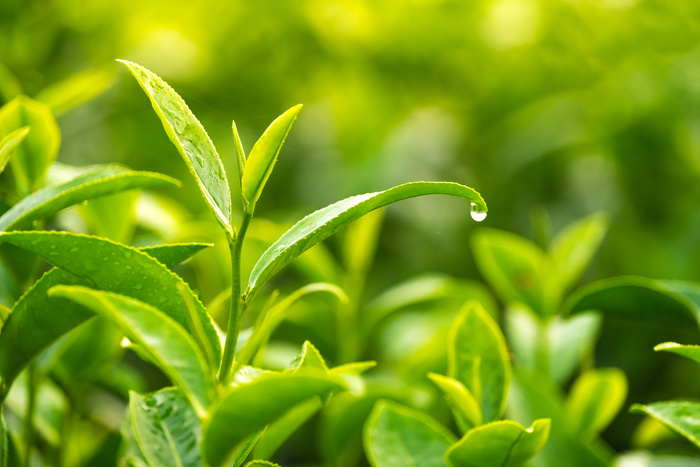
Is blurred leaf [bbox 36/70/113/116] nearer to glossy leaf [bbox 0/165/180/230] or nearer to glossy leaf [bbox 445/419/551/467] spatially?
glossy leaf [bbox 0/165/180/230]

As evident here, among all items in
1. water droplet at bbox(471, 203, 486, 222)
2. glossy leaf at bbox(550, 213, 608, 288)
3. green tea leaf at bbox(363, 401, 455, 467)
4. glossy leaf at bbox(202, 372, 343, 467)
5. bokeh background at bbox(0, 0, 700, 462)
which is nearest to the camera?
glossy leaf at bbox(202, 372, 343, 467)

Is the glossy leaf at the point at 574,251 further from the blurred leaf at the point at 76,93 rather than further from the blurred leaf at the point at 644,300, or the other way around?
the blurred leaf at the point at 76,93

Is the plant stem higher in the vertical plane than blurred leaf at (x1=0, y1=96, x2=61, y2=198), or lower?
lower

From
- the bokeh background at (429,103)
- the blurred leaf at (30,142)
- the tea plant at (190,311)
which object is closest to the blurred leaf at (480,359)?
the tea plant at (190,311)

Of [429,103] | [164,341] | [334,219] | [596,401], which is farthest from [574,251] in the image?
[429,103]

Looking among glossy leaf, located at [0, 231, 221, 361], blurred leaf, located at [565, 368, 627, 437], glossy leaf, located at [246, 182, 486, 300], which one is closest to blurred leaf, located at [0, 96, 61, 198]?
glossy leaf, located at [0, 231, 221, 361]

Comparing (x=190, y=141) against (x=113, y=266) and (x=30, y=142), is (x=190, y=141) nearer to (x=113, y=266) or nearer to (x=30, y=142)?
(x=113, y=266)

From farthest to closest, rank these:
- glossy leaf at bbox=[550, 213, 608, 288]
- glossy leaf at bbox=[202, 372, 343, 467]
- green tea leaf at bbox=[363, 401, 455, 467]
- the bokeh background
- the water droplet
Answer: the bokeh background < glossy leaf at bbox=[550, 213, 608, 288] < green tea leaf at bbox=[363, 401, 455, 467] < the water droplet < glossy leaf at bbox=[202, 372, 343, 467]
